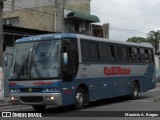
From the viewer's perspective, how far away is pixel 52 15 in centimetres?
4266

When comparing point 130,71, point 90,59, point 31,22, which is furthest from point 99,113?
point 31,22

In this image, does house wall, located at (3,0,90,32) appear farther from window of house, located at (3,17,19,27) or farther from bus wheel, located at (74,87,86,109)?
bus wheel, located at (74,87,86,109)

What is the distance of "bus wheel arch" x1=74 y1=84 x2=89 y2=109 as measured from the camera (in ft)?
56.3

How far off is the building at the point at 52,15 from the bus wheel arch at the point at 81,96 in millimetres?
24107

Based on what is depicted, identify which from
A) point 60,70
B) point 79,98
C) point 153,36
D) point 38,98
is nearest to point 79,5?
point 79,98

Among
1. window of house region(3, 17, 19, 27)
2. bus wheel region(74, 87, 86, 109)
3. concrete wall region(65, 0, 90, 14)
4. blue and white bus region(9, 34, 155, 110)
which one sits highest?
concrete wall region(65, 0, 90, 14)

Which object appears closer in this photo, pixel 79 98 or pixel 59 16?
pixel 79 98

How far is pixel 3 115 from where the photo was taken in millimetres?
15422

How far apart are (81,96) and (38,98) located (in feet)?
7.08

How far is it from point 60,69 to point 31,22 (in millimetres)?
28484

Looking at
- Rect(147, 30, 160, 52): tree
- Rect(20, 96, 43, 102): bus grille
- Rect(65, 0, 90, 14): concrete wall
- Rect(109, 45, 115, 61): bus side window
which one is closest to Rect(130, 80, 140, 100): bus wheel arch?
Rect(109, 45, 115, 61): bus side window

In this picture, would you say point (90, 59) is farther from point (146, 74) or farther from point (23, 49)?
point (146, 74)

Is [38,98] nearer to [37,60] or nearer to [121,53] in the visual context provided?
[37,60]

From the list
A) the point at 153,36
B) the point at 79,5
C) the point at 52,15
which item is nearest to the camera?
the point at 52,15
